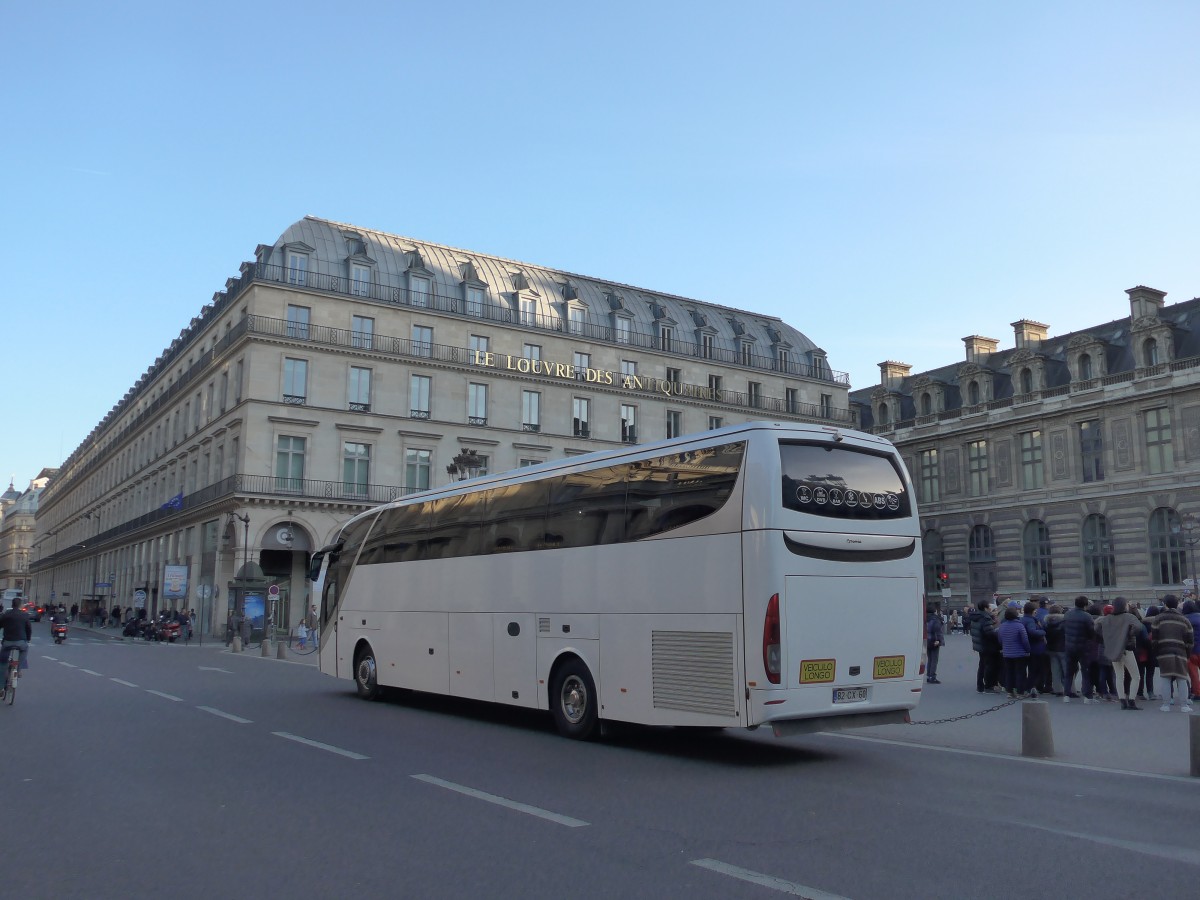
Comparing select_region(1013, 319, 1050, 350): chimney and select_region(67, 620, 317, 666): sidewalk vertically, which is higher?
select_region(1013, 319, 1050, 350): chimney

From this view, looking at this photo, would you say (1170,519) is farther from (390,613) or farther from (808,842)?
(808,842)

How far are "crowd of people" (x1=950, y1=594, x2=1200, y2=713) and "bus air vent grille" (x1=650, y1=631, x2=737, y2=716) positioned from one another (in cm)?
860

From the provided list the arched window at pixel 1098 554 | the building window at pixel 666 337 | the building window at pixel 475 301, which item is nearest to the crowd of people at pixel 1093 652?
the arched window at pixel 1098 554

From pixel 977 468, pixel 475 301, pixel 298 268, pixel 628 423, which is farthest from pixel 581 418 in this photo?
pixel 977 468

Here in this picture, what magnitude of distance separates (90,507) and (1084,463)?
8219 cm

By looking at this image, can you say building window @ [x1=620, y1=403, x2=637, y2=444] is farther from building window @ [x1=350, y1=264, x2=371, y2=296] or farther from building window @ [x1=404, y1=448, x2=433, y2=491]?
building window @ [x1=350, y1=264, x2=371, y2=296]

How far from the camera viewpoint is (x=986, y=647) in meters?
19.3

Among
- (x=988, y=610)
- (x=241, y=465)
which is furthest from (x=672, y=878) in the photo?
(x=241, y=465)

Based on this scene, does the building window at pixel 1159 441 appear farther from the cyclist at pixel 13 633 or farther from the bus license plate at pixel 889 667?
the cyclist at pixel 13 633

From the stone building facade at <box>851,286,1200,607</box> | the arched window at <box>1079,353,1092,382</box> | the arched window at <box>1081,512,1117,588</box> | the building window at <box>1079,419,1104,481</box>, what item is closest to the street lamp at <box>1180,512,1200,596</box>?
the stone building facade at <box>851,286,1200,607</box>

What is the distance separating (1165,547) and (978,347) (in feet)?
69.5

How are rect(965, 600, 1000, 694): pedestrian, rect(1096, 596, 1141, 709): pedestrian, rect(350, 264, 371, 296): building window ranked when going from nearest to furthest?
rect(1096, 596, 1141, 709): pedestrian < rect(965, 600, 1000, 694): pedestrian < rect(350, 264, 371, 296): building window

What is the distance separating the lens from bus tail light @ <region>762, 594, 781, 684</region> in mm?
10297

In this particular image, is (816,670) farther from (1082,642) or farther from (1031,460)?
(1031,460)
